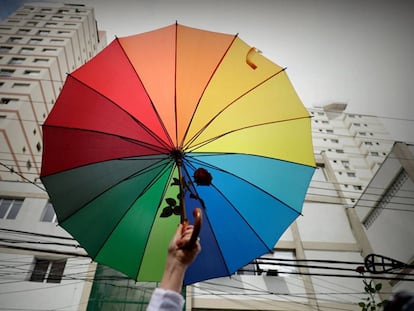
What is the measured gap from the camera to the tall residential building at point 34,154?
10008mm

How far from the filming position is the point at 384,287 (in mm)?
11477

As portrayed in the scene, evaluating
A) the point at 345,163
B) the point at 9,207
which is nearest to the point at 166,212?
the point at 9,207

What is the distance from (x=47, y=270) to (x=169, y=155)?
11844mm

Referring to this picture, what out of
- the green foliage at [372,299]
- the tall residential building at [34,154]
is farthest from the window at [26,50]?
the green foliage at [372,299]

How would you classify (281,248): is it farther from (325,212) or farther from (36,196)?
(36,196)

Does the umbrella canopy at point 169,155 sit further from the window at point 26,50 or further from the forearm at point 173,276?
the window at point 26,50

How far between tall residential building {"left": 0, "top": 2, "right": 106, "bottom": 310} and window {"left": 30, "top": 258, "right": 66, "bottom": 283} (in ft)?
0.12

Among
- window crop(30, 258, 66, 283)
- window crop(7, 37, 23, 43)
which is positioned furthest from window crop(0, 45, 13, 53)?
window crop(30, 258, 66, 283)

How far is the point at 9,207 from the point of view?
12797mm

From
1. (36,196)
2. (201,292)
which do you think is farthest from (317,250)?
(36,196)

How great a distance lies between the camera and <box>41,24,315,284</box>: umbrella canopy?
2389 millimetres

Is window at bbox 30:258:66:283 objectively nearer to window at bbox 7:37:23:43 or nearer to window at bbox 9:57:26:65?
window at bbox 9:57:26:65

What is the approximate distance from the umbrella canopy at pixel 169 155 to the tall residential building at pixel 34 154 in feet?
9.11

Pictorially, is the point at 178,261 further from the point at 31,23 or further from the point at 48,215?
the point at 31,23
